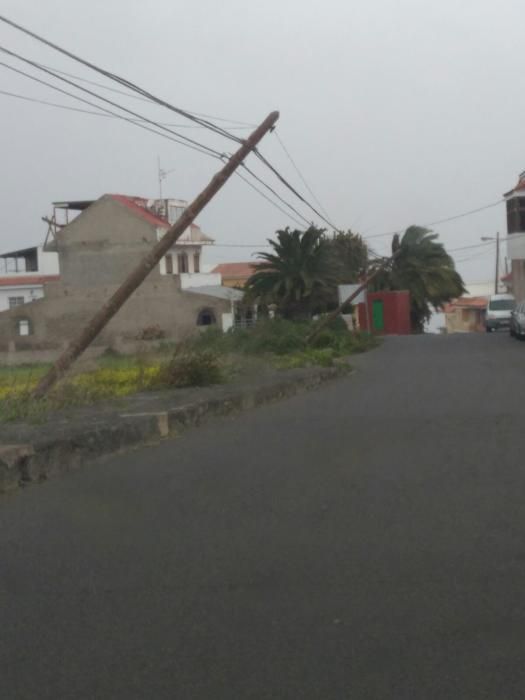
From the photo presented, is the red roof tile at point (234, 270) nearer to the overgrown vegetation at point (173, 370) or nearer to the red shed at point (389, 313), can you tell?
the red shed at point (389, 313)

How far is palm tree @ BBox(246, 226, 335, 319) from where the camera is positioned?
49594 mm

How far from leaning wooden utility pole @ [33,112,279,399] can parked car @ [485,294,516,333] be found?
35.8 metres

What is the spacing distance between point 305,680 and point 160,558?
240 centimetres

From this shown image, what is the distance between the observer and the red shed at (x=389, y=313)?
6381 centimetres

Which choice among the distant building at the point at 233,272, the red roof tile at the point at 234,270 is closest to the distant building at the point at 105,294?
the distant building at the point at 233,272

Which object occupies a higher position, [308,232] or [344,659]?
[308,232]

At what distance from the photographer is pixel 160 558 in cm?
697

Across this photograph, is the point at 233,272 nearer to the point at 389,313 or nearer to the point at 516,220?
the point at 389,313

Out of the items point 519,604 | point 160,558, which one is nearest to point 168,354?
point 160,558

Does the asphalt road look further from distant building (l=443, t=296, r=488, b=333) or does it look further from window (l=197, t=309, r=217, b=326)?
distant building (l=443, t=296, r=488, b=333)

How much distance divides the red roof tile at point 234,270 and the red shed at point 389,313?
82.2 ft

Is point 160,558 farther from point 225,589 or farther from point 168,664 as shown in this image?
point 168,664

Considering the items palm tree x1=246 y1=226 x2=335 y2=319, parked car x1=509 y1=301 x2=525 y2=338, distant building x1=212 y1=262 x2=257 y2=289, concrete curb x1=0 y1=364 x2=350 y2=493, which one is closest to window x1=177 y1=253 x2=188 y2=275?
distant building x1=212 y1=262 x2=257 y2=289

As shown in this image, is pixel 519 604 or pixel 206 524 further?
pixel 206 524
